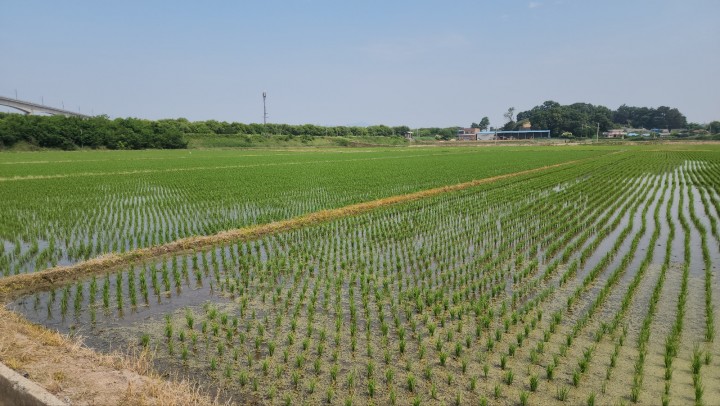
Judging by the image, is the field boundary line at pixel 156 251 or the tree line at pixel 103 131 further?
the tree line at pixel 103 131

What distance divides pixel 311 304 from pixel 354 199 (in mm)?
9688

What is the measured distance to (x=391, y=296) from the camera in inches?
247

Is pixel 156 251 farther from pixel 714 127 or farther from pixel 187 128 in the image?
pixel 714 127

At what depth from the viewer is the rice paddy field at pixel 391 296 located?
410cm

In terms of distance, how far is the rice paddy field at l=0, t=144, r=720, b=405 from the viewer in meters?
4.10

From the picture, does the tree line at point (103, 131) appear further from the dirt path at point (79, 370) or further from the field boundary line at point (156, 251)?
the dirt path at point (79, 370)

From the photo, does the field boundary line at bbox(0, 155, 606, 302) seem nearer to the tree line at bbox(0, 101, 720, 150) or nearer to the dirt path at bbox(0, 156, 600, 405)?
the dirt path at bbox(0, 156, 600, 405)

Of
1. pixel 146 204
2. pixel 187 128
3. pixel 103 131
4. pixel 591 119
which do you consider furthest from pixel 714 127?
pixel 146 204

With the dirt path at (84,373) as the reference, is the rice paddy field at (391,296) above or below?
below

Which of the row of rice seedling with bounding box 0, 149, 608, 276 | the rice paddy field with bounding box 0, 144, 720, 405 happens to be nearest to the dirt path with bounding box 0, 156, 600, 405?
the rice paddy field with bounding box 0, 144, 720, 405

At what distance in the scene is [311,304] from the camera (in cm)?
597

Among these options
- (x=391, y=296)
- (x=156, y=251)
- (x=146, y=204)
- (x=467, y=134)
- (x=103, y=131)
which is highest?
(x=467, y=134)

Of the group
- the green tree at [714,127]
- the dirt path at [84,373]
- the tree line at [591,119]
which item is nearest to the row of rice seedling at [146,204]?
the dirt path at [84,373]

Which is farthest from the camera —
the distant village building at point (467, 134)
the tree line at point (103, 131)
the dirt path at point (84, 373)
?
the distant village building at point (467, 134)
